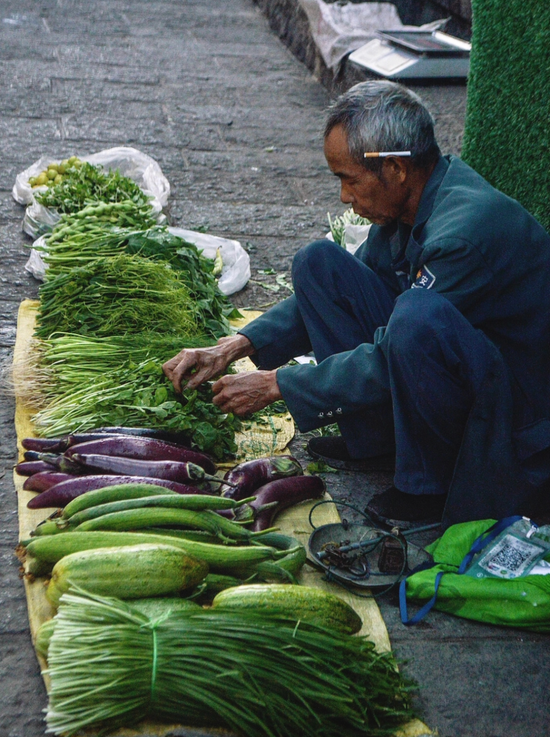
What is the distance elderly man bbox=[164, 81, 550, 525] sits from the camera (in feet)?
9.23

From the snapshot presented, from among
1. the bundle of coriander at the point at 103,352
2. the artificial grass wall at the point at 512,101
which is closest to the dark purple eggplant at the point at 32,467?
the bundle of coriander at the point at 103,352

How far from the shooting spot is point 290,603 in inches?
90.3

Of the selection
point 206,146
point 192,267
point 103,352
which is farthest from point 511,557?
point 206,146

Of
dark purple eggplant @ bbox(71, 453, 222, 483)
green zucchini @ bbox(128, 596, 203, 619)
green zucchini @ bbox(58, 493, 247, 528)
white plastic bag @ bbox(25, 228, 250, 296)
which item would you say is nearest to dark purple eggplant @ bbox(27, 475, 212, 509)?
dark purple eggplant @ bbox(71, 453, 222, 483)

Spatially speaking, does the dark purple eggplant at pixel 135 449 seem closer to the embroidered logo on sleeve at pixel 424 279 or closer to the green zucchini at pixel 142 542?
the green zucchini at pixel 142 542

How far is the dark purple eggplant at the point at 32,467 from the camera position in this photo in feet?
9.96

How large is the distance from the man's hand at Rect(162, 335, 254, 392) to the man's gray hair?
0.90 meters

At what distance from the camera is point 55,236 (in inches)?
171

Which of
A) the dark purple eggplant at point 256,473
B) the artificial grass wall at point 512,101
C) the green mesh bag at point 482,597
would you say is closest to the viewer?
the green mesh bag at point 482,597

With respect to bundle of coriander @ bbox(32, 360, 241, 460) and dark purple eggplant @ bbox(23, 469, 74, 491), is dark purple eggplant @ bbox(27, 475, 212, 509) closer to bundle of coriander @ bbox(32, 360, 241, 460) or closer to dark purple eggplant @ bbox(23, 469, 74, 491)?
dark purple eggplant @ bbox(23, 469, 74, 491)

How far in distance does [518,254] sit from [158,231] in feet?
6.51

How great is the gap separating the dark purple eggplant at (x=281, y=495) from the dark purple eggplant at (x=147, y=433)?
403mm

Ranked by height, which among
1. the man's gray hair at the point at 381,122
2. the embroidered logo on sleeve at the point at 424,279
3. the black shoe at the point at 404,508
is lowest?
the black shoe at the point at 404,508

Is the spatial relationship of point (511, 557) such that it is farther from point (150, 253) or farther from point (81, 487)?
point (150, 253)
